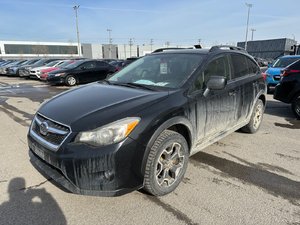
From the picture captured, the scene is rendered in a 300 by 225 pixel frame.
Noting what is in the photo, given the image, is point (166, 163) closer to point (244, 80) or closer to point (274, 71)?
point (244, 80)

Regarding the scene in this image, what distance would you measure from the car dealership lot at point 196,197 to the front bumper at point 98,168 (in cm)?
38

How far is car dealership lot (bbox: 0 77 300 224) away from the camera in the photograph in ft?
8.23

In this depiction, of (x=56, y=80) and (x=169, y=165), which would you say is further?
(x=56, y=80)

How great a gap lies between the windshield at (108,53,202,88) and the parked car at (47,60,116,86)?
34.9ft

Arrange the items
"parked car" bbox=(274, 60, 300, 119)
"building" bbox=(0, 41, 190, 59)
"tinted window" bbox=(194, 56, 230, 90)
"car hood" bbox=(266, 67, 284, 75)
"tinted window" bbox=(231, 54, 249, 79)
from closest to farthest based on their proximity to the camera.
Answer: "tinted window" bbox=(194, 56, 230, 90), "tinted window" bbox=(231, 54, 249, 79), "parked car" bbox=(274, 60, 300, 119), "car hood" bbox=(266, 67, 284, 75), "building" bbox=(0, 41, 190, 59)

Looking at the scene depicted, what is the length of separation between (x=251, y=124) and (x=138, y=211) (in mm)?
3304

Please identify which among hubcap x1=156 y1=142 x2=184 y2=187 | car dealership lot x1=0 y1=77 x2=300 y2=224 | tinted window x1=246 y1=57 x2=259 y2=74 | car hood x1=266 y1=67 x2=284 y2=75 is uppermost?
tinted window x1=246 y1=57 x2=259 y2=74

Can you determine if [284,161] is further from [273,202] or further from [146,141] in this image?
[146,141]

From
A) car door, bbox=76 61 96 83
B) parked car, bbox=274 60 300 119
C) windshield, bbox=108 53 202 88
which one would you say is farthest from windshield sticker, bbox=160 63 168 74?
car door, bbox=76 61 96 83

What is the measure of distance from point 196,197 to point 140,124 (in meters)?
1.19

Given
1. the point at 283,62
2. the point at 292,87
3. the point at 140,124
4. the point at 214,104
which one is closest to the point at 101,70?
the point at 283,62

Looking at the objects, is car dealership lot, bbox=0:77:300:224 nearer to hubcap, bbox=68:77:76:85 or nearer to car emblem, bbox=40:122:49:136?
car emblem, bbox=40:122:49:136

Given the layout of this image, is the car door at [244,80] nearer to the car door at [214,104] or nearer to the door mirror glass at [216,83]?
the car door at [214,104]

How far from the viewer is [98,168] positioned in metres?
2.32
